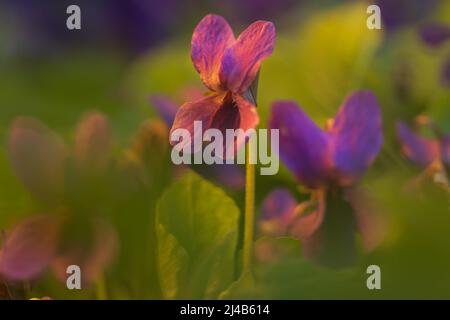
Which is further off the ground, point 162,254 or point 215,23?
point 215,23

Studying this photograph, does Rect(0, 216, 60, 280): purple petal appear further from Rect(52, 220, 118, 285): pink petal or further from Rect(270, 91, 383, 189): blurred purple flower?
Rect(270, 91, 383, 189): blurred purple flower

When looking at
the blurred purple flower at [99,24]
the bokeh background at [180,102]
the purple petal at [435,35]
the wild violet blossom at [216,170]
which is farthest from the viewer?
the blurred purple flower at [99,24]

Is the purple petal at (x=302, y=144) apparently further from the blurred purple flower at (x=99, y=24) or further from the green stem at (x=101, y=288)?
the blurred purple flower at (x=99, y=24)

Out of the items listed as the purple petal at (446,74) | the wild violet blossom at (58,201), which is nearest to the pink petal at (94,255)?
the wild violet blossom at (58,201)

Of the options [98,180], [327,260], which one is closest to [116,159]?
[98,180]

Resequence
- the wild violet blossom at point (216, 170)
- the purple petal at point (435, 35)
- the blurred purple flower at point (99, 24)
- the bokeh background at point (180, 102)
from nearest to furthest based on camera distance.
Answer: the bokeh background at point (180, 102) < the wild violet blossom at point (216, 170) < the purple petal at point (435, 35) < the blurred purple flower at point (99, 24)

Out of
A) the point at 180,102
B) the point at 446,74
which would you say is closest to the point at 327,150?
the point at 180,102
